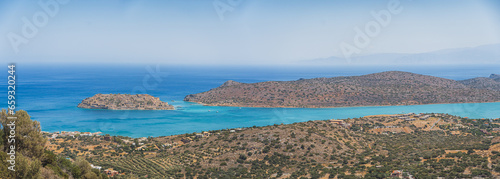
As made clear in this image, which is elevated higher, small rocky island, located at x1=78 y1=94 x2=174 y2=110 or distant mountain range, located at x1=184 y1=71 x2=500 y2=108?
distant mountain range, located at x1=184 y1=71 x2=500 y2=108

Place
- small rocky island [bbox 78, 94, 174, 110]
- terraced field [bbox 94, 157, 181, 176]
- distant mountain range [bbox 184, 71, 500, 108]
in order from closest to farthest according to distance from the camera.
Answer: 1. terraced field [bbox 94, 157, 181, 176]
2. small rocky island [bbox 78, 94, 174, 110]
3. distant mountain range [bbox 184, 71, 500, 108]

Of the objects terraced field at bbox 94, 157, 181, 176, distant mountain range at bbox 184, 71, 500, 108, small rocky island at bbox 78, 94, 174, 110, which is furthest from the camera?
distant mountain range at bbox 184, 71, 500, 108

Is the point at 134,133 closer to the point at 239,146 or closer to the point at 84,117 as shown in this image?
the point at 84,117

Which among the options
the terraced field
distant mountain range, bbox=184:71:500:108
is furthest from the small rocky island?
the terraced field

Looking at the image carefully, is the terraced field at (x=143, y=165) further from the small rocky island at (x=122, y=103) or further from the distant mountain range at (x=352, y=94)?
the distant mountain range at (x=352, y=94)

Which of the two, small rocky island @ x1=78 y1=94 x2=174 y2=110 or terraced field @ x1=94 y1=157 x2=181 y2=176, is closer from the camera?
terraced field @ x1=94 y1=157 x2=181 y2=176

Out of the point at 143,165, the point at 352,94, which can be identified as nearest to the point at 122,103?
the point at 143,165

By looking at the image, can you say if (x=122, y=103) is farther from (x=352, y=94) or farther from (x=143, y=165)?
(x=352, y=94)

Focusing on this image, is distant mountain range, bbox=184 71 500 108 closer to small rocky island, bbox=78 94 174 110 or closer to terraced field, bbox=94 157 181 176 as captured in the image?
small rocky island, bbox=78 94 174 110

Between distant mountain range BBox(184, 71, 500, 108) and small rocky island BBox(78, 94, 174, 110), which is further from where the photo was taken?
distant mountain range BBox(184, 71, 500, 108)

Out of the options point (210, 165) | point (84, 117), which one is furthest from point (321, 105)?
point (210, 165)
